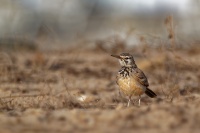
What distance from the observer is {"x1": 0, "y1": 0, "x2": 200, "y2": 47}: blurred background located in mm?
18672

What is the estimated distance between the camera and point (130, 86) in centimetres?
802

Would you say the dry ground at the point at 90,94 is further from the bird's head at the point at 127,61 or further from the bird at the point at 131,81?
the bird's head at the point at 127,61

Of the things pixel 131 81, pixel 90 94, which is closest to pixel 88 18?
pixel 90 94

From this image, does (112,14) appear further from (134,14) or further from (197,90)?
(197,90)

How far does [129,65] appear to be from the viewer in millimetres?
8461

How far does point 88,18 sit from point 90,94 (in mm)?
16536

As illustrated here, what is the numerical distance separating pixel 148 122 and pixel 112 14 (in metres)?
23.4

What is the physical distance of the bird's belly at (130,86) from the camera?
7996 mm

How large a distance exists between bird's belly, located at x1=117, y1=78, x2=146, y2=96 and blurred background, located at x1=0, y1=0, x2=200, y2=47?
23.8 feet

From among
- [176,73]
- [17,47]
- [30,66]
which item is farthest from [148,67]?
[17,47]

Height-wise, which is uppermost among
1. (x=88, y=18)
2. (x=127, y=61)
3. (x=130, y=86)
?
(x=88, y=18)

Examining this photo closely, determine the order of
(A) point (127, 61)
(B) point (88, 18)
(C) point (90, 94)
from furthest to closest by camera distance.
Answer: (B) point (88, 18) → (C) point (90, 94) → (A) point (127, 61)

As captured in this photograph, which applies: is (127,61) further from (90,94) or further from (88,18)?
(88,18)

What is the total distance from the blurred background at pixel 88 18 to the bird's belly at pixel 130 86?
726 centimetres
